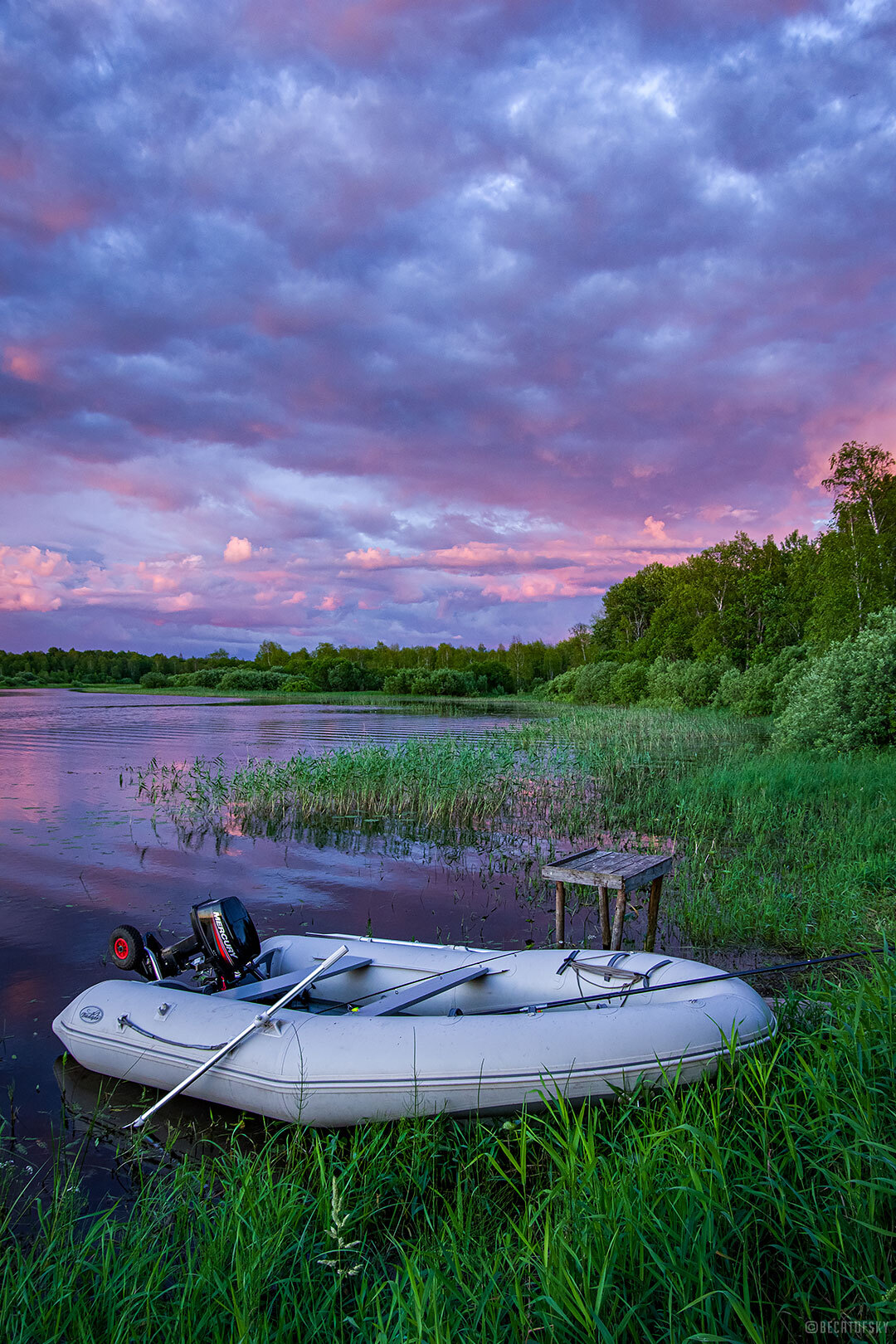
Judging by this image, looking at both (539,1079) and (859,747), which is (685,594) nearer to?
(859,747)

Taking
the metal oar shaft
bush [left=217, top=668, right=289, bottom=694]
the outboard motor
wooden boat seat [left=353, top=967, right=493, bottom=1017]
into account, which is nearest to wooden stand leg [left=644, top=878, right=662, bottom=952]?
wooden boat seat [left=353, top=967, right=493, bottom=1017]

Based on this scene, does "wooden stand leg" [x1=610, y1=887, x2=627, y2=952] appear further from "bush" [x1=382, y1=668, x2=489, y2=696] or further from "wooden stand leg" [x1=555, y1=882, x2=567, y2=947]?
"bush" [x1=382, y1=668, x2=489, y2=696]

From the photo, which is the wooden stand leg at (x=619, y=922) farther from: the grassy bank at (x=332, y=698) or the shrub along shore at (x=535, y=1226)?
the grassy bank at (x=332, y=698)

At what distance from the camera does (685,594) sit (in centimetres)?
4988

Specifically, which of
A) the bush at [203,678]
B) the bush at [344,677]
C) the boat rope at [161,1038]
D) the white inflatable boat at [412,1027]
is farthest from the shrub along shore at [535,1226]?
the bush at [203,678]

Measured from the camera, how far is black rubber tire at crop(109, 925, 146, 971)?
187 inches

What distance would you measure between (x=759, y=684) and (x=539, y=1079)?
29.7 metres

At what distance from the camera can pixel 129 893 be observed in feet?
26.3

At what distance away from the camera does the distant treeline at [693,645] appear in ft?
78.1

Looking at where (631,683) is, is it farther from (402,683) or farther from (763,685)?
(402,683)

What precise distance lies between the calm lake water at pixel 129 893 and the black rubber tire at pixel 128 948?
0.62 meters

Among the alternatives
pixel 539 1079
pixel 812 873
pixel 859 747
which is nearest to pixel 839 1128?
pixel 539 1079

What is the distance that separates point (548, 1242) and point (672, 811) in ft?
30.0

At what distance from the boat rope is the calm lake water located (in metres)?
0.49
